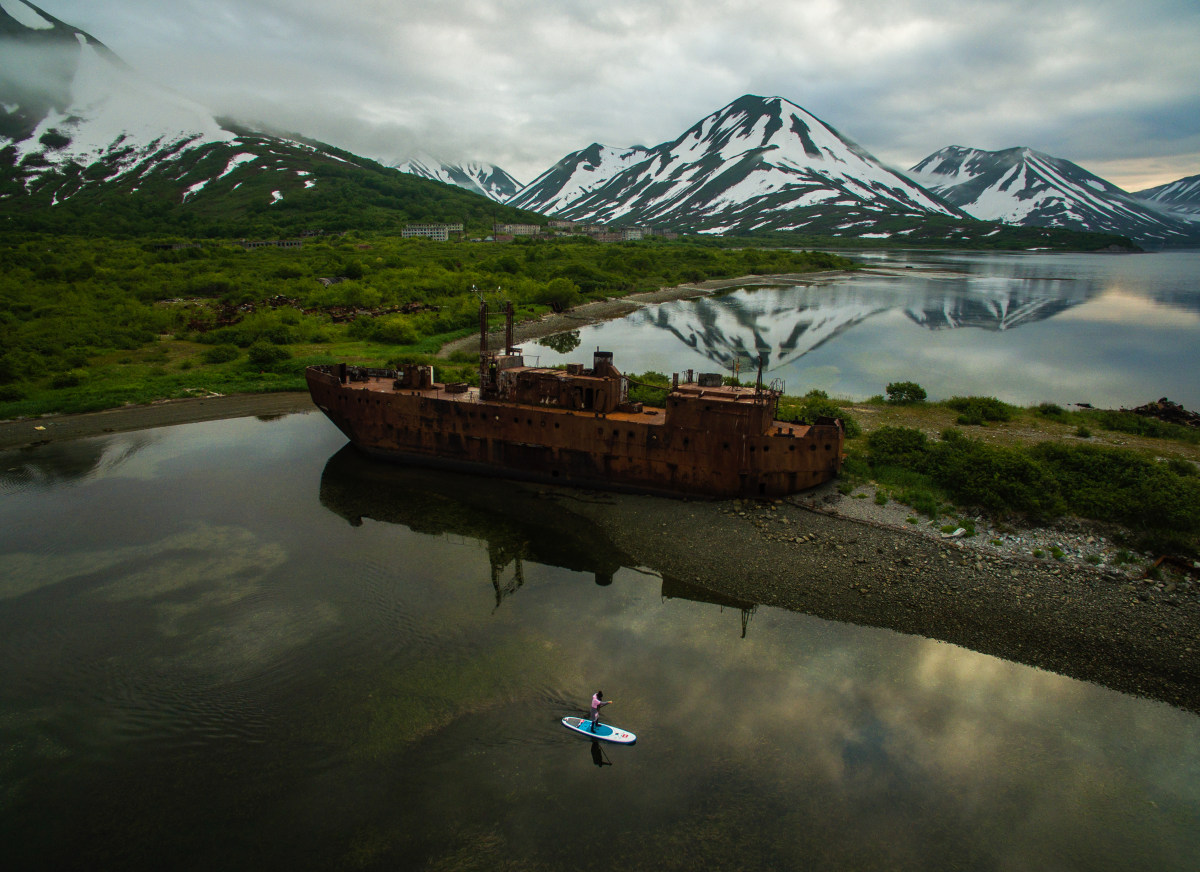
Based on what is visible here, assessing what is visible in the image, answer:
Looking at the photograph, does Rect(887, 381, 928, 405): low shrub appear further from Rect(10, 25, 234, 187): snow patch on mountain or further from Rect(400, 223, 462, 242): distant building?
Rect(10, 25, 234, 187): snow patch on mountain

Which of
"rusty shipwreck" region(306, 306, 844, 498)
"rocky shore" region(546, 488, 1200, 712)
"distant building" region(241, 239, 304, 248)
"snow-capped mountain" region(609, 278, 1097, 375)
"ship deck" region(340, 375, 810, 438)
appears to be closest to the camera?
"rocky shore" region(546, 488, 1200, 712)

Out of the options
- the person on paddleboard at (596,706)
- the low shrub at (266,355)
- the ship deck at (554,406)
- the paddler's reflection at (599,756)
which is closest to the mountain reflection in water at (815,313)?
the ship deck at (554,406)

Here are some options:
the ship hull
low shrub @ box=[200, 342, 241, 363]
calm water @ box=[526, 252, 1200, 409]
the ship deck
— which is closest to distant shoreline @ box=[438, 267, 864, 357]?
calm water @ box=[526, 252, 1200, 409]

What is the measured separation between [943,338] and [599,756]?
5454cm

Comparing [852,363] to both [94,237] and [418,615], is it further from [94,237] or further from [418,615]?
[94,237]

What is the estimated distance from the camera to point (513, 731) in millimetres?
11820

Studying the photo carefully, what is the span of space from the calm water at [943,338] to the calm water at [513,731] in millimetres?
13364

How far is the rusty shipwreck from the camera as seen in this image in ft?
66.8

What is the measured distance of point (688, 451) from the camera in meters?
21.0

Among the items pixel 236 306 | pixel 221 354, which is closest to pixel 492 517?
pixel 221 354

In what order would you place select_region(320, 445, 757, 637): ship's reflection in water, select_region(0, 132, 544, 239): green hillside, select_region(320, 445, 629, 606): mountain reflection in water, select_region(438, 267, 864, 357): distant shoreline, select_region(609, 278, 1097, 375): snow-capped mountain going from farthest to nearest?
select_region(0, 132, 544, 239): green hillside
select_region(438, 267, 864, 357): distant shoreline
select_region(609, 278, 1097, 375): snow-capped mountain
select_region(320, 445, 629, 606): mountain reflection in water
select_region(320, 445, 757, 637): ship's reflection in water

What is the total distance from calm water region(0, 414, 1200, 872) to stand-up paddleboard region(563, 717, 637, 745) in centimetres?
26

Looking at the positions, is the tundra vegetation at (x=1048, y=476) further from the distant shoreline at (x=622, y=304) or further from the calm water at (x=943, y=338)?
the distant shoreline at (x=622, y=304)

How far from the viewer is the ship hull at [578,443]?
2041cm
